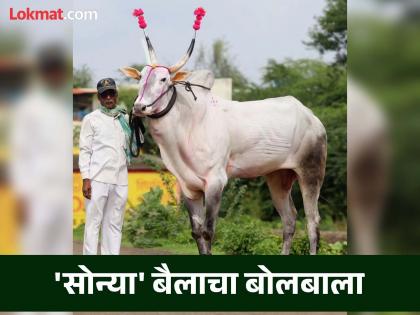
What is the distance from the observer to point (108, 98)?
7660mm

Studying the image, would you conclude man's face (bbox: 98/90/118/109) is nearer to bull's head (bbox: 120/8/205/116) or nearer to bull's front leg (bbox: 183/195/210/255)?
bull's head (bbox: 120/8/205/116)

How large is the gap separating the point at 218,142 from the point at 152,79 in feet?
2.65

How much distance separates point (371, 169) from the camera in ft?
18.5

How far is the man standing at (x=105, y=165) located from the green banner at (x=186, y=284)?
1107 mm

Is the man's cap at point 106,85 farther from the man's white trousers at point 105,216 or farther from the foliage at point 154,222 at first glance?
the foliage at point 154,222

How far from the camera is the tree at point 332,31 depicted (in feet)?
50.9

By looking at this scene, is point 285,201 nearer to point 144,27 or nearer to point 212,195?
point 212,195

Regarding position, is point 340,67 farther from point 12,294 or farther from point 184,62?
point 12,294

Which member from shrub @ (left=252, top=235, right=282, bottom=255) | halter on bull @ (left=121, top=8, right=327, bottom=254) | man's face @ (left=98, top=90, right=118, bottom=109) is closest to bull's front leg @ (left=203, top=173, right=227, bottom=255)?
halter on bull @ (left=121, top=8, right=327, bottom=254)

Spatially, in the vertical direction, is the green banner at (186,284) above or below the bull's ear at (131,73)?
below

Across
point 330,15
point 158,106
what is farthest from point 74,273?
point 330,15

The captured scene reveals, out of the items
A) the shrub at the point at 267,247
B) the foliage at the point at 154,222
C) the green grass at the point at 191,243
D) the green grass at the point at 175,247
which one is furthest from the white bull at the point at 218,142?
the foliage at the point at 154,222

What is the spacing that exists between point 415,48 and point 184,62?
276 centimetres

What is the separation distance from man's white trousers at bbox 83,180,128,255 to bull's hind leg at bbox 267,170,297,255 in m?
1.72
